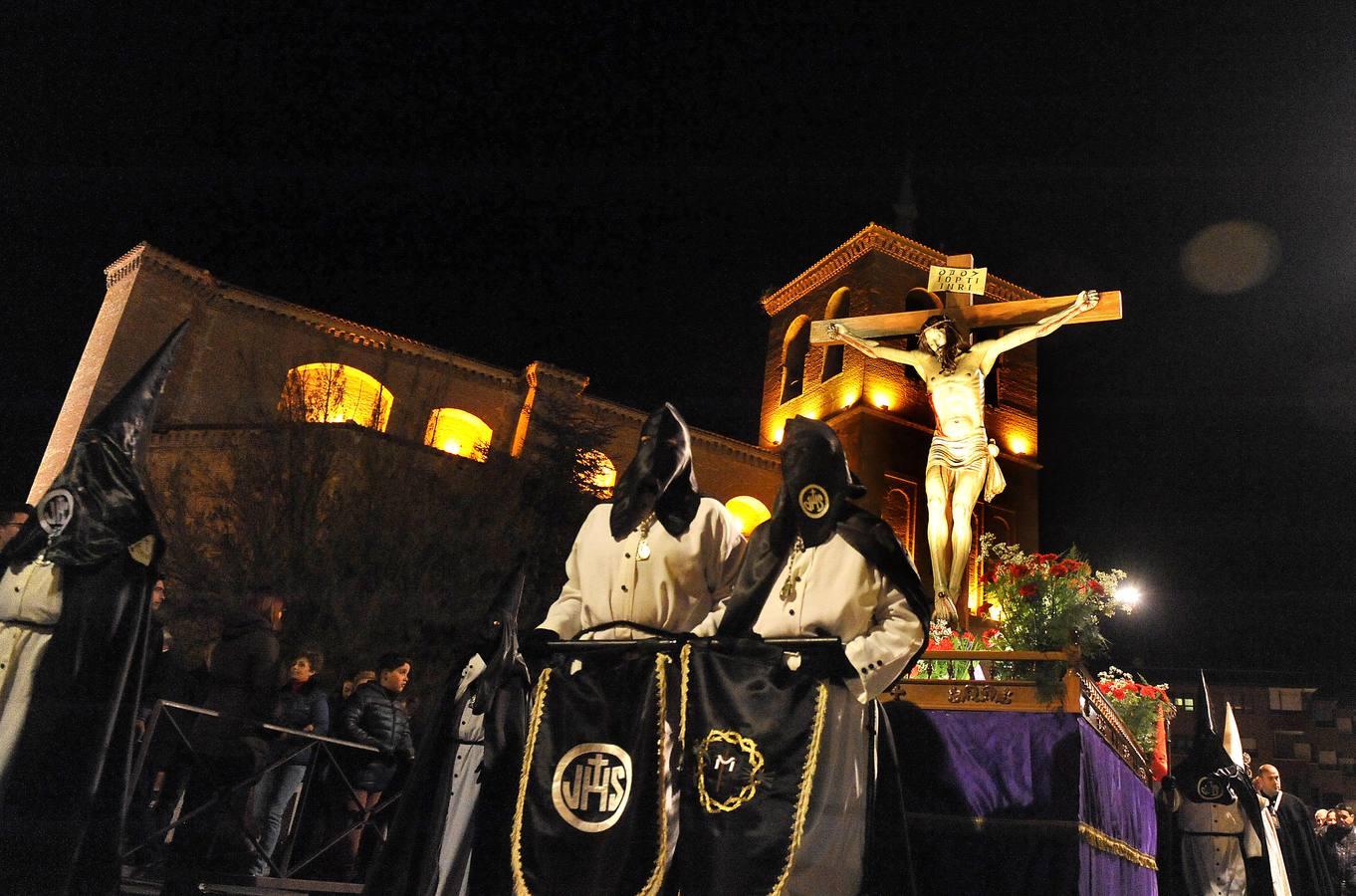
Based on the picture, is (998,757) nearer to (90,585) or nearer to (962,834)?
(962,834)

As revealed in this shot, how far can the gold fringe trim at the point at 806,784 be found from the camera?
4465 millimetres

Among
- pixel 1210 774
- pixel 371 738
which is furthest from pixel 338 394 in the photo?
pixel 1210 774

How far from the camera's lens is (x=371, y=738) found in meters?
8.52

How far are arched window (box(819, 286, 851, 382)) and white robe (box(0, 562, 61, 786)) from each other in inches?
1231

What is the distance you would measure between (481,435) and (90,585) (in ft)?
95.6

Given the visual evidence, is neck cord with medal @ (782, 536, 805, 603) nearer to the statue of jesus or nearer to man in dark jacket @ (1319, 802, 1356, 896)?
the statue of jesus

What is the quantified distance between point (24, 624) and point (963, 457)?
20.0ft

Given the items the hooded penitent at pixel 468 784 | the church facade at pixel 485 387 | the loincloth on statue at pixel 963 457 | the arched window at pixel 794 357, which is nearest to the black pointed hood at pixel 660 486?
the hooded penitent at pixel 468 784

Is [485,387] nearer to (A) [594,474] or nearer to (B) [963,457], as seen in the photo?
(A) [594,474]

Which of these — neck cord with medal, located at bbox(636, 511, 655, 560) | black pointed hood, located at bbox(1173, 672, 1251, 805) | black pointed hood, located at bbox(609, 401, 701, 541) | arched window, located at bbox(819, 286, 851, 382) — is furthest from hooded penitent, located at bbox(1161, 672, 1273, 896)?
arched window, located at bbox(819, 286, 851, 382)

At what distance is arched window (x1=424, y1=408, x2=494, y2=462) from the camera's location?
3444 cm

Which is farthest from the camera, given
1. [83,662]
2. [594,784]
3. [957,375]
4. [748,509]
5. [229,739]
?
[748,509]

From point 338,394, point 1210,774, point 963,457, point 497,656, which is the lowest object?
point 497,656

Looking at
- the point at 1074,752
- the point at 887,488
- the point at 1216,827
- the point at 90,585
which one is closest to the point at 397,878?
the point at 90,585
